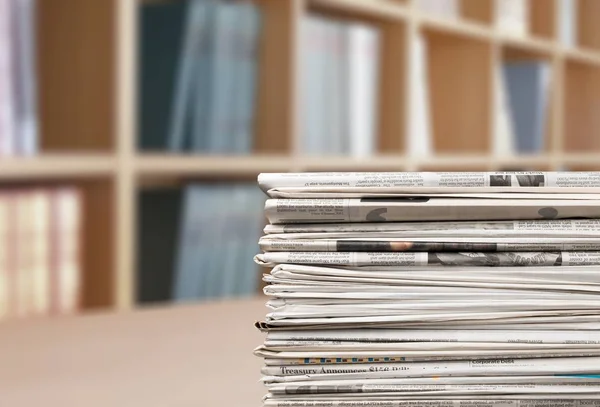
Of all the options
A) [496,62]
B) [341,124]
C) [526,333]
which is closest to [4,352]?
[526,333]

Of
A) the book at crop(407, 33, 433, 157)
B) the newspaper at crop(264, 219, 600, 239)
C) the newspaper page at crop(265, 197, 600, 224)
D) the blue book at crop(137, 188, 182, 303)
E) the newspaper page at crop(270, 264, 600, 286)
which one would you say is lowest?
the blue book at crop(137, 188, 182, 303)

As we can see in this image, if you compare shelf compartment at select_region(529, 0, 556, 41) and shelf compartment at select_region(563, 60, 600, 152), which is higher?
shelf compartment at select_region(529, 0, 556, 41)

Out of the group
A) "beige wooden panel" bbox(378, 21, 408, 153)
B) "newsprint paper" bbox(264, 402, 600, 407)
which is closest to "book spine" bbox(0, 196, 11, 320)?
"beige wooden panel" bbox(378, 21, 408, 153)

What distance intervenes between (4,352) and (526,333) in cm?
61

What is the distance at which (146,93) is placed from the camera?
6.13 feet

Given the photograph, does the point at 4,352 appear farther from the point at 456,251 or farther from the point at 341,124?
the point at 341,124

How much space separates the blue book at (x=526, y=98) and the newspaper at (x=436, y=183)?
2.84 m

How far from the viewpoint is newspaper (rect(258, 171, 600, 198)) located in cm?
47

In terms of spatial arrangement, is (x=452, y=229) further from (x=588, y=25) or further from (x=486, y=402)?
(x=588, y=25)

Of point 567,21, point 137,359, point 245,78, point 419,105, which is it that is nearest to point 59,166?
point 245,78

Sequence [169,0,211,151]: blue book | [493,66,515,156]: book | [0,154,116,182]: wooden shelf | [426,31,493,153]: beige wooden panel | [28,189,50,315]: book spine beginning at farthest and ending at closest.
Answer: [493,66,515,156]: book < [426,31,493,153]: beige wooden panel < [169,0,211,151]: blue book < [28,189,50,315]: book spine < [0,154,116,182]: wooden shelf

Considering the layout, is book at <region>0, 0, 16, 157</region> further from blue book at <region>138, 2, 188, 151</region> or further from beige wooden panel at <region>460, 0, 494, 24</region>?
beige wooden panel at <region>460, 0, 494, 24</region>

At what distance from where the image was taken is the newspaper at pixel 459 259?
470mm

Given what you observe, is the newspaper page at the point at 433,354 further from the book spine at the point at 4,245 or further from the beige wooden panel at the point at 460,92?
the beige wooden panel at the point at 460,92
